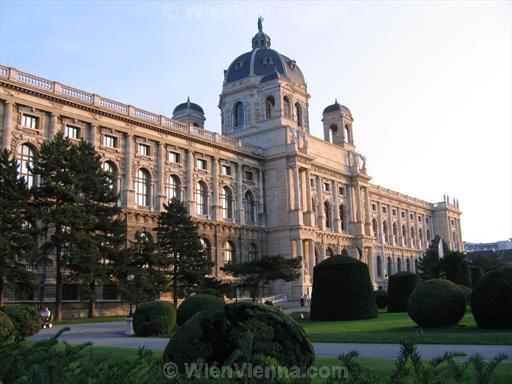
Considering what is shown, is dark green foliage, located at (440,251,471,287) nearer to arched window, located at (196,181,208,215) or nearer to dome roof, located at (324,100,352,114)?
arched window, located at (196,181,208,215)

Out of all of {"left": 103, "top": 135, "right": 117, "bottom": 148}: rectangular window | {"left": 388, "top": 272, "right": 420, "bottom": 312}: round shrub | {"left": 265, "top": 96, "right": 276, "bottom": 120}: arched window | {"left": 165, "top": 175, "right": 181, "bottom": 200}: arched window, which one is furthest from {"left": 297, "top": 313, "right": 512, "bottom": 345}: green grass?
{"left": 265, "top": 96, "right": 276, "bottom": 120}: arched window

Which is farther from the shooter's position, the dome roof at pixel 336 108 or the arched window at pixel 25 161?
the dome roof at pixel 336 108

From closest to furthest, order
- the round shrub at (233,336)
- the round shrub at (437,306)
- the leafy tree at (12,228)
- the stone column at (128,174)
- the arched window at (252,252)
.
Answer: the round shrub at (233,336), the round shrub at (437,306), the leafy tree at (12,228), the stone column at (128,174), the arched window at (252,252)

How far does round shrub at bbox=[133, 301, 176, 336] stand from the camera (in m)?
22.0

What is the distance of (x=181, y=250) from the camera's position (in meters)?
38.2

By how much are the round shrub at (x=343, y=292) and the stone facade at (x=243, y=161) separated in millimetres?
18633

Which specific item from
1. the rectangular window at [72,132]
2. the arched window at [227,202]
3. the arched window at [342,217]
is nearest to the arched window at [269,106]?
the arched window at [227,202]

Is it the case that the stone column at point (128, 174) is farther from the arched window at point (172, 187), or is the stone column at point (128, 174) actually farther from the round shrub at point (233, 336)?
the round shrub at point (233, 336)

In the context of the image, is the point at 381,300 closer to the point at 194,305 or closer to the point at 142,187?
the point at 142,187

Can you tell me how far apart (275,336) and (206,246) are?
41.3 m

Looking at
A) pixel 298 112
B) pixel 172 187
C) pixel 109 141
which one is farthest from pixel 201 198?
pixel 298 112

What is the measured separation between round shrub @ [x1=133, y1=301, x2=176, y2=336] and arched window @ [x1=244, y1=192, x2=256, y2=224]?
32092mm

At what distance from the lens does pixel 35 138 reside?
3662 cm

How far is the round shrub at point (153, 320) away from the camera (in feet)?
72.2
